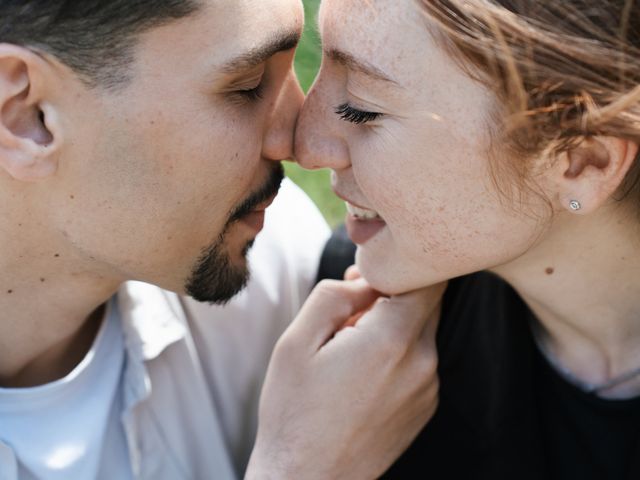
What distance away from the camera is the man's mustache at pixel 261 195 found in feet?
8.53

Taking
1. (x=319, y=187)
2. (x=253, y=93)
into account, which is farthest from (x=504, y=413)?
(x=319, y=187)

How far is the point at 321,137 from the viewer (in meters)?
2.46

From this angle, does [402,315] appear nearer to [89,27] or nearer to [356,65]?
[356,65]

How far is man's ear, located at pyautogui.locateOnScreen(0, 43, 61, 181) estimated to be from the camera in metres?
2.21

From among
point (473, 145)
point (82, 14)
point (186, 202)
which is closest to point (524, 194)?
point (473, 145)

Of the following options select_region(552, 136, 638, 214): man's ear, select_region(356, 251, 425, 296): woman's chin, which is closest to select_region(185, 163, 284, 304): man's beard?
select_region(356, 251, 425, 296): woman's chin

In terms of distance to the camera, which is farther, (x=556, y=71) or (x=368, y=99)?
(x=368, y=99)

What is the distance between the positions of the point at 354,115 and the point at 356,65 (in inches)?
5.7

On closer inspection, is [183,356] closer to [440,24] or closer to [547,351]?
[547,351]

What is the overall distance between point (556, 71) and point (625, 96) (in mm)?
155

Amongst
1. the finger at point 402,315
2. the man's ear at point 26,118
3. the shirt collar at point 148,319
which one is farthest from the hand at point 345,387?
the man's ear at point 26,118

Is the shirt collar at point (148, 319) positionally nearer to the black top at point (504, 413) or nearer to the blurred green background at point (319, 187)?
the black top at point (504, 413)

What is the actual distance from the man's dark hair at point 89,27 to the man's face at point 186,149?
34 mm

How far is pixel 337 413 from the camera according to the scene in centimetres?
254
